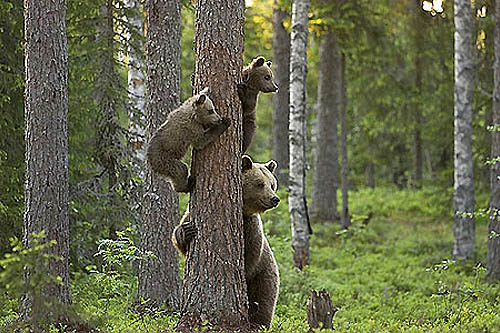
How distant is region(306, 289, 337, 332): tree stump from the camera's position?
727cm

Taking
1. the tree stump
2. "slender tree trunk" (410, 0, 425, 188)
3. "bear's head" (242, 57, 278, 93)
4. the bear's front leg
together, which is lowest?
the tree stump

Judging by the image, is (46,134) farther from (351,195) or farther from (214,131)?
(351,195)

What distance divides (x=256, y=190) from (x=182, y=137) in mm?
1054

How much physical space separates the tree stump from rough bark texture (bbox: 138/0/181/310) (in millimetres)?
3849

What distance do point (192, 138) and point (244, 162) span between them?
812mm

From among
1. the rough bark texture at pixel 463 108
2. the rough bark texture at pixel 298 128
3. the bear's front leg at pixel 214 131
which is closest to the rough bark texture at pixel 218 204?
the bear's front leg at pixel 214 131

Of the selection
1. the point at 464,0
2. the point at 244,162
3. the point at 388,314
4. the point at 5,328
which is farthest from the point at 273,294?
the point at 464,0

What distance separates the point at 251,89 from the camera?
7965 mm

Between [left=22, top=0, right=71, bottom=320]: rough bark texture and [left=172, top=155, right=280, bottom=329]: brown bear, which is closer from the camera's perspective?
[left=172, top=155, right=280, bottom=329]: brown bear

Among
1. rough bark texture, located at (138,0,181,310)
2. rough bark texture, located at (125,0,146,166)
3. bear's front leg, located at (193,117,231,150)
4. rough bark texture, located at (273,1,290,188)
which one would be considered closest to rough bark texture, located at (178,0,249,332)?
bear's front leg, located at (193,117,231,150)

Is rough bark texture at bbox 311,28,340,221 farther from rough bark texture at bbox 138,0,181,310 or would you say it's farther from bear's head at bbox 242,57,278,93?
bear's head at bbox 242,57,278,93

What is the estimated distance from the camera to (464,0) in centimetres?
1786

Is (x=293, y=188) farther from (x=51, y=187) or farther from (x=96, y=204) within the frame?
(x=51, y=187)

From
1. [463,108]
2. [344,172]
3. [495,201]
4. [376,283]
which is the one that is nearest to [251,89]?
[376,283]
